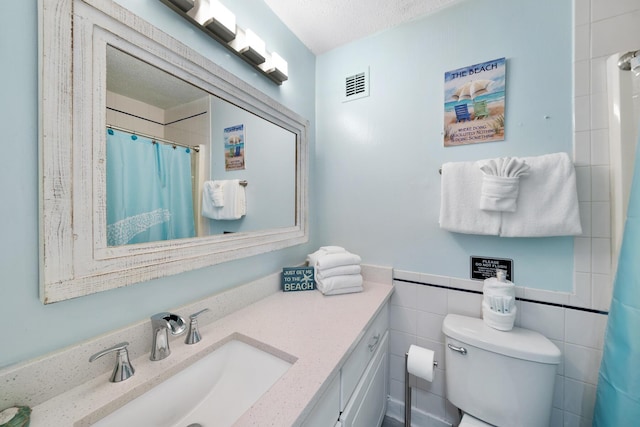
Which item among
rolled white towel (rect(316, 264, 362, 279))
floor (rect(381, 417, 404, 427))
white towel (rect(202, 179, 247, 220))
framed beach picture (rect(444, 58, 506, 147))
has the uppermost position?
framed beach picture (rect(444, 58, 506, 147))

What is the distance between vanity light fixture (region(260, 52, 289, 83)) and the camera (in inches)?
42.2

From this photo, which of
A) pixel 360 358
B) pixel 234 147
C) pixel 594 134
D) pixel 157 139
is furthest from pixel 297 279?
pixel 594 134

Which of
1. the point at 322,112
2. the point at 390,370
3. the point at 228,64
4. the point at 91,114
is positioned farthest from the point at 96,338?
the point at 322,112

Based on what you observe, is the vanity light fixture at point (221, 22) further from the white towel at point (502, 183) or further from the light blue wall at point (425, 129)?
the white towel at point (502, 183)

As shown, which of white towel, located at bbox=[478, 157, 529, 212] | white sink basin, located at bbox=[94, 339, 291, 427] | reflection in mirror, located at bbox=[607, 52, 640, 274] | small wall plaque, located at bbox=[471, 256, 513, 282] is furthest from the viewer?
small wall plaque, located at bbox=[471, 256, 513, 282]

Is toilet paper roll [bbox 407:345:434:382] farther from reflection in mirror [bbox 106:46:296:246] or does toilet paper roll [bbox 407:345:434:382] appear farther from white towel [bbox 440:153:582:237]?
reflection in mirror [bbox 106:46:296:246]

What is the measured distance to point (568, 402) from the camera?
3.04 feet

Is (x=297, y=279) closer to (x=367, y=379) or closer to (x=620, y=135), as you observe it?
(x=367, y=379)

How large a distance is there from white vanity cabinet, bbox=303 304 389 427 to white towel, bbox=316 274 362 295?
0.19 meters

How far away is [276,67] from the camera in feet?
3.60

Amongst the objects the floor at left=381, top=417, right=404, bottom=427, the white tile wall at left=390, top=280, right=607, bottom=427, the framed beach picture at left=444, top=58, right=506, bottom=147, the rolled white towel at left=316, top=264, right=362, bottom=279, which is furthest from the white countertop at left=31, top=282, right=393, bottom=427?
the framed beach picture at left=444, top=58, right=506, bottom=147

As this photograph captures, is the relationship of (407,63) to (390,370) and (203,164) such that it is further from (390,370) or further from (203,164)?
(390,370)

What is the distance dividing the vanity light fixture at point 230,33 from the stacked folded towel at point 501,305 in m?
1.39

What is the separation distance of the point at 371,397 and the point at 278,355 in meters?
0.57
